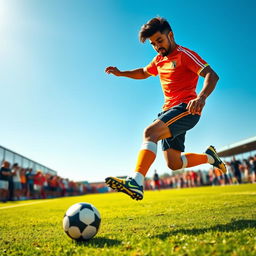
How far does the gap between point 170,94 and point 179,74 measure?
1.11ft

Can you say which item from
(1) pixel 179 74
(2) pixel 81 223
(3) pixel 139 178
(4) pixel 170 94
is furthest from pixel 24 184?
(2) pixel 81 223

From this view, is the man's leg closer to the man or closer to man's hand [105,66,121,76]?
the man

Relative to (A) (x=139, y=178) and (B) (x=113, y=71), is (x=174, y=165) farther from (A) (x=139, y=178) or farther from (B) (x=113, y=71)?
(B) (x=113, y=71)

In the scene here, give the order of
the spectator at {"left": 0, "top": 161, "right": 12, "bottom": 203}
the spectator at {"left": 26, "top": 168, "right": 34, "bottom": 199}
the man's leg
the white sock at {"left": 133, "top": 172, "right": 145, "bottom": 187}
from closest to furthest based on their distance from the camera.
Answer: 1. the man's leg
2. the white sock at {"left": 133, "top": 172, "right": 145, "bottom": 187}
3. the spectator at {"left": 0, "top": 161, "right": 12, "bottom": 203}
4. the spectator at {"left": 26, "top": 168, "right": 34, "bottom": 199}

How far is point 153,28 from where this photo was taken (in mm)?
3734

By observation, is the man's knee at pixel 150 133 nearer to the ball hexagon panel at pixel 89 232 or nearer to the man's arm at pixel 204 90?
the man's arm at pixel 204 90

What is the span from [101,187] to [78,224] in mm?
56944

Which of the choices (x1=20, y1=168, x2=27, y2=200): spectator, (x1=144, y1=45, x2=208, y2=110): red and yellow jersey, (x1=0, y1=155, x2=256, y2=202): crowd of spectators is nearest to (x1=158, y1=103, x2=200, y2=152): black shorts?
(x1=144, y1=45, x2=208, y2=110): red and yellow jersey

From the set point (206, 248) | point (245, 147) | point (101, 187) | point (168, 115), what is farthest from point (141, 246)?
point (101, 187)

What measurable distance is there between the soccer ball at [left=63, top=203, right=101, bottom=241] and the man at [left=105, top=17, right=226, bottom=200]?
1.39 ft

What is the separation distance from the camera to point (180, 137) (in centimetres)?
→ 473

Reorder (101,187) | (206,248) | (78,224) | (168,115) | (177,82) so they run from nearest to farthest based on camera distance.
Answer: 1. (206,248)
2. (78,224)
3. (168,115)
4. (177,82)
5. (101,187)

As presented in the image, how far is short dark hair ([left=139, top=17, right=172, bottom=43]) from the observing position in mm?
3743

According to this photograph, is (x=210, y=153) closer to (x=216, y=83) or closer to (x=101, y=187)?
(x=216, y=83)
